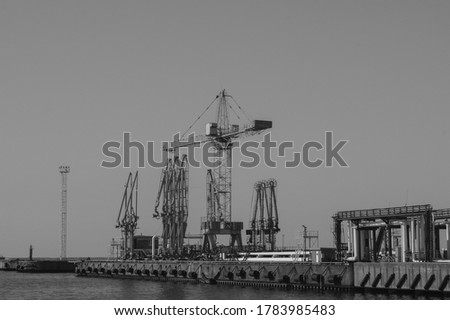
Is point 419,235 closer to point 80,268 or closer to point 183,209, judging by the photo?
point 183,209

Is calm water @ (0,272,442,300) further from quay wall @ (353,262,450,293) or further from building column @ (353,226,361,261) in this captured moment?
building column @ (353,226,361,261)

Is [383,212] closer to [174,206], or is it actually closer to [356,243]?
[356,243]

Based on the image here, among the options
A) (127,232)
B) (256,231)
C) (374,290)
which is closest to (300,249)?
(374,290)

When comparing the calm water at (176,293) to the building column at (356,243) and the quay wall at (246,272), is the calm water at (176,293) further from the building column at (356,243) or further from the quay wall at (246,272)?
the building column at (356,243)

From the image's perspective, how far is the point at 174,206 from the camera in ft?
506

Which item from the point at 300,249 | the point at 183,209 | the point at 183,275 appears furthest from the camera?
the point at 183,209

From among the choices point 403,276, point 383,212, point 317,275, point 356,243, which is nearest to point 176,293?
point 317,275

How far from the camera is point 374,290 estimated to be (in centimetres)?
8438

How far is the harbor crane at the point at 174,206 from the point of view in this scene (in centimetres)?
15250

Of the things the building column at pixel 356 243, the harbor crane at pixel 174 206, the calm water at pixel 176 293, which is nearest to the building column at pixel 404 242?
the building column at pixel 356 243

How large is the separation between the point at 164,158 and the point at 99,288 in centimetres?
4370

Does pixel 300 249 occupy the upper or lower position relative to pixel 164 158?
lower

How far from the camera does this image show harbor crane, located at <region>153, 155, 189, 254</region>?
152 meters

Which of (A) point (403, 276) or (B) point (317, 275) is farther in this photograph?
(B) point (317, 275)
